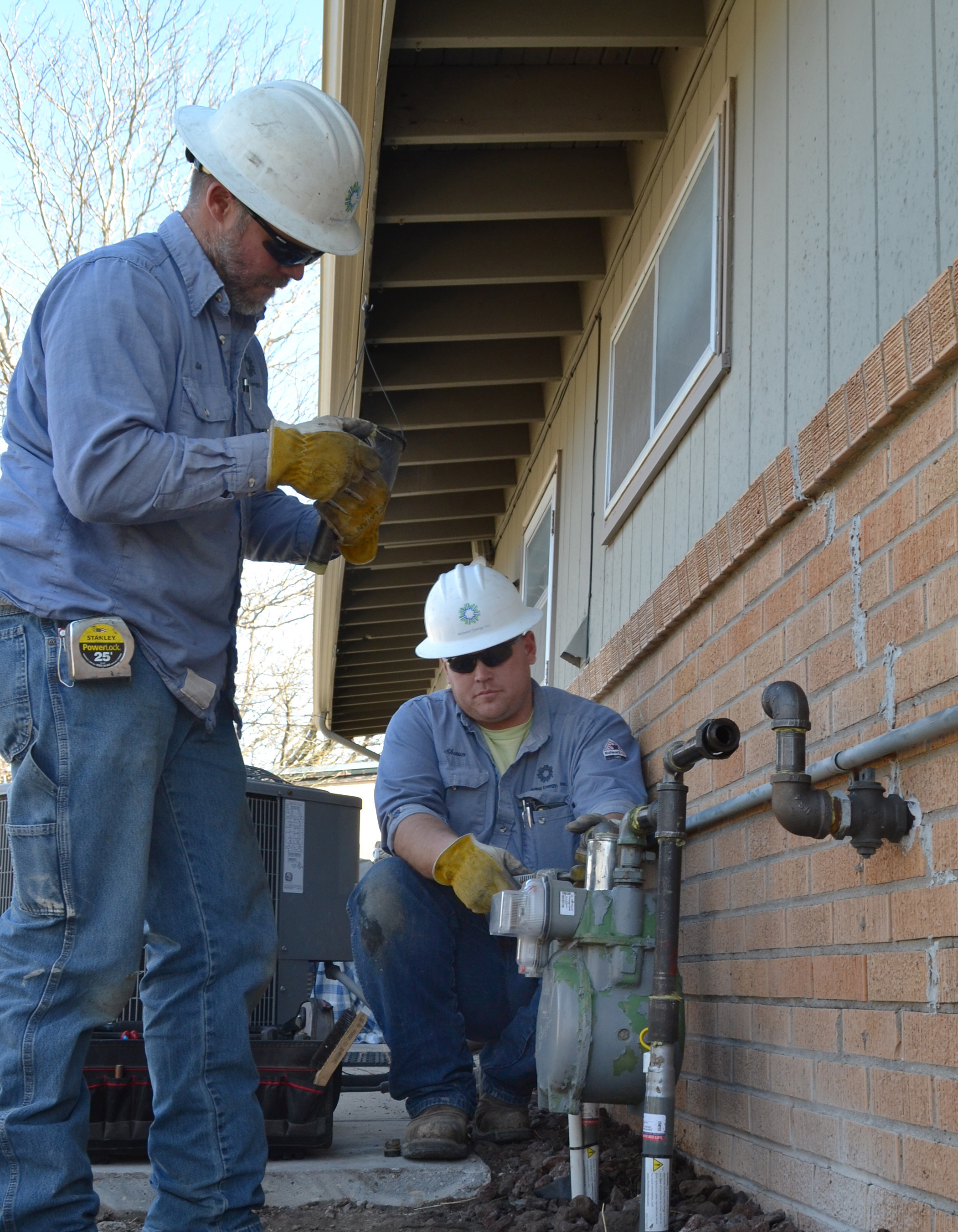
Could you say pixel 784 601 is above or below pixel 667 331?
below

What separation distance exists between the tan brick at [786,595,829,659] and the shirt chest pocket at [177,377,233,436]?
1194mm

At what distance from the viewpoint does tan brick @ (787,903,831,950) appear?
2.21 m

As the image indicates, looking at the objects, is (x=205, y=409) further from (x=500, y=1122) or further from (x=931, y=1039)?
(x=500, y=1122)

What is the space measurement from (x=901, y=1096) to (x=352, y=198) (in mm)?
1956

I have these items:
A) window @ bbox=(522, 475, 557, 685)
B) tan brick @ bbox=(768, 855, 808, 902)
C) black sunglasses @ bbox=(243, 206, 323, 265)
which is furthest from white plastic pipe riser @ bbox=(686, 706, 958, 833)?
window @ bbox=(522, 475, 557, 685)

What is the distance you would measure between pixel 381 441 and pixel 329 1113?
1783mm

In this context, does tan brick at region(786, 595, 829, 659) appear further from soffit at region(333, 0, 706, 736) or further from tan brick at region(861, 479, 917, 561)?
soffit at region(333, 0, 706, 736)

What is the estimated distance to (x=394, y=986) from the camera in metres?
3.48

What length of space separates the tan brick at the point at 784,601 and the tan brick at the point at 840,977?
2.24ft

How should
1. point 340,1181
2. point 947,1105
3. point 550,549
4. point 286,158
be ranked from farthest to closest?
point 550,549
point 340,1181
point 286,158
point 947,1105

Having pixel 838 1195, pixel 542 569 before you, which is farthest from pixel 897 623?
pixel 542 569

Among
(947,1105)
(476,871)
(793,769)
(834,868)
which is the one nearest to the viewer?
(947,1105)

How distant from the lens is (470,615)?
3900mm

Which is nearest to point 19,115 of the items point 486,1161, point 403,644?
point 403,644
